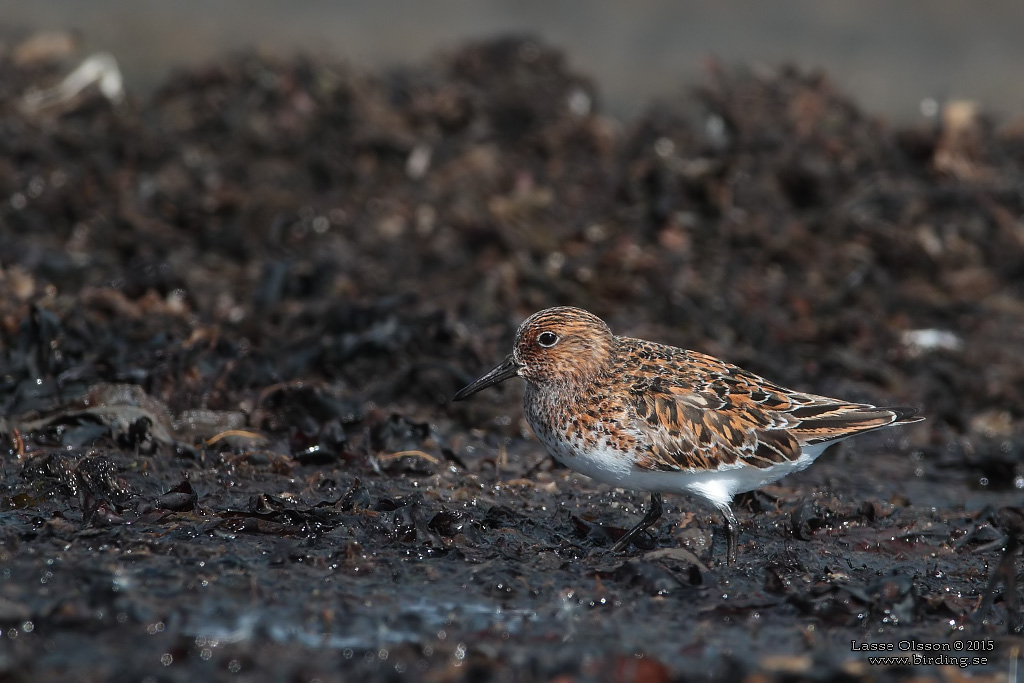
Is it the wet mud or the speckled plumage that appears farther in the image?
the speckled plumage

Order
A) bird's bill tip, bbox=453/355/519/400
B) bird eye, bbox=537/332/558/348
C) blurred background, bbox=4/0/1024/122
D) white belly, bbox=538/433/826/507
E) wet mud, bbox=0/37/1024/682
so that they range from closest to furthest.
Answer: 1. wet mud, bbox=0/37/1024/682
2. white belly, bbox=538/433/826/507
3. bird eye, bbox=537/332/558/348
4. bird's bill tip, bbox=453/355/519/400
5. blurred background, bbox=4/0/1024/122

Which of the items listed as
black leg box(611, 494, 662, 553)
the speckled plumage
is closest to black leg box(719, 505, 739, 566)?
the speckled plumage

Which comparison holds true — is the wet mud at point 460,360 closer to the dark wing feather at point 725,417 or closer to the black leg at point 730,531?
the black leg at point 730,531

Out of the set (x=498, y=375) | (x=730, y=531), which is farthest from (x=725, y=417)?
(x=498, y=375)

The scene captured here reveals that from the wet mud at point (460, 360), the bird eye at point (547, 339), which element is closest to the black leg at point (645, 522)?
the wet mud at point (460, 360)

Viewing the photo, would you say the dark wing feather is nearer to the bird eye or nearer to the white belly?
the white belly

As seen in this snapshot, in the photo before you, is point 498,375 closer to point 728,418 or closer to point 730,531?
point 728,418

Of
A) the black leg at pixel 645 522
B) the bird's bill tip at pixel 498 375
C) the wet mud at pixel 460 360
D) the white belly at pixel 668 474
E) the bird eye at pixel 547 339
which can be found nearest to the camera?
the wet mud at pixel 460 360
